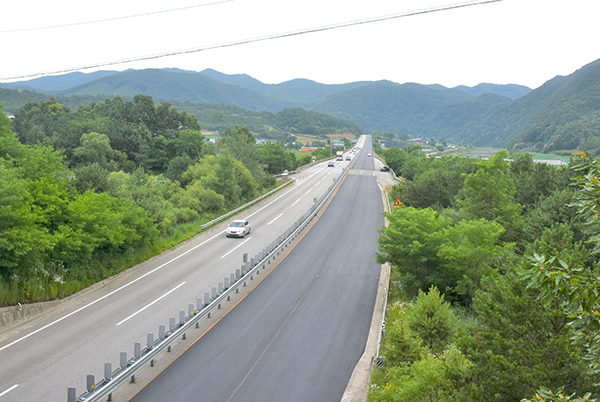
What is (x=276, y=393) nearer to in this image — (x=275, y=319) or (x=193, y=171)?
(x=275, y=319)

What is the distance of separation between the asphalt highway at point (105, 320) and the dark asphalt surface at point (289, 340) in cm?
267

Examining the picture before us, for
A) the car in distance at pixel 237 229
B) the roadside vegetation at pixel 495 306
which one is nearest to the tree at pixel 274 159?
the car in distance at pixel 237 229

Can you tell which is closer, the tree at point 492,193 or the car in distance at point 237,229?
the car in distance at point 237,229

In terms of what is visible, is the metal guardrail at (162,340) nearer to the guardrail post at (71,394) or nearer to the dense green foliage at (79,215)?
the guardrail post at (71,394)

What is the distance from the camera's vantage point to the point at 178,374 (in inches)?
539

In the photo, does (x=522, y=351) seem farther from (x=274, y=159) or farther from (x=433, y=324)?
(x=274, y=159)

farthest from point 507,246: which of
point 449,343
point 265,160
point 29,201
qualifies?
point 265,160

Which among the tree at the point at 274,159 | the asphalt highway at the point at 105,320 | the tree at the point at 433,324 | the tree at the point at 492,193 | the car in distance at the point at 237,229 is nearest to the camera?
the asphalt highway at the point at 105,320

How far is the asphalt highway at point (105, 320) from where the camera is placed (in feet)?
43.7

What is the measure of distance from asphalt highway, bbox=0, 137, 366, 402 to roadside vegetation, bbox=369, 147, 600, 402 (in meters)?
9.29

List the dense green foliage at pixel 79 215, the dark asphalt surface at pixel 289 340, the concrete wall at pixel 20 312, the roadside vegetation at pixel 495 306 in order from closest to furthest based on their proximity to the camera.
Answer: the roadside vegetation at pixel 495 306 < the dark asphalt surface at pixel 289 340 < the concrete wall at pixel 20 312 < the dense green foliage at pixel 79 215

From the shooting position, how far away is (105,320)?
17.9 metres

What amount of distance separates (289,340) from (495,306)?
8578mm

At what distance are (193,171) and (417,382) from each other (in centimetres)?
4571
